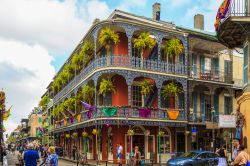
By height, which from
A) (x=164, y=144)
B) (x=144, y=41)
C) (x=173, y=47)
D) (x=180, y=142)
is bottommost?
(x=164, y=144)

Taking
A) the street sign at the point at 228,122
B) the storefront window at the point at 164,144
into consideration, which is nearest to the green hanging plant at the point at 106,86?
the storefront window at the point at 164,144

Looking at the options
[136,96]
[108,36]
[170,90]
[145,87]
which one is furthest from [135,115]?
[108,36]

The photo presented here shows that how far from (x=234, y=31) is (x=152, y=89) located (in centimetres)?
1604

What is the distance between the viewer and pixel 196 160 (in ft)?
75.8

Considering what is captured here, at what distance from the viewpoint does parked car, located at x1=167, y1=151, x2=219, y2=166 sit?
2281cm

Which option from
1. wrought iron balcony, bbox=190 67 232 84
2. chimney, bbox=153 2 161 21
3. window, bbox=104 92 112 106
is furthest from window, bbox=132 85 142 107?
chimney, bbox=153 2 161 21

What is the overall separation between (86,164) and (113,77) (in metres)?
7.45

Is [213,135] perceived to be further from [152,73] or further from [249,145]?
[249,145]

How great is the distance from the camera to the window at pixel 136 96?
34.0 meters

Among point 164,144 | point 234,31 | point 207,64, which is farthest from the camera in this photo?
point 207,64

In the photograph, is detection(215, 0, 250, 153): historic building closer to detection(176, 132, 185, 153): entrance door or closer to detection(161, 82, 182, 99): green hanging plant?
detection(161, 82, 182, 99): green hanging plant

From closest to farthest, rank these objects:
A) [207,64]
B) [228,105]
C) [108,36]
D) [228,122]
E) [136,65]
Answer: [228,122], [108,36], [136,65], [207,64], [228,105]

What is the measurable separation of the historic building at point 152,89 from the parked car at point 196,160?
808cm

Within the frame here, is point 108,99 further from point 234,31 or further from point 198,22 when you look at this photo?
point 234,31
